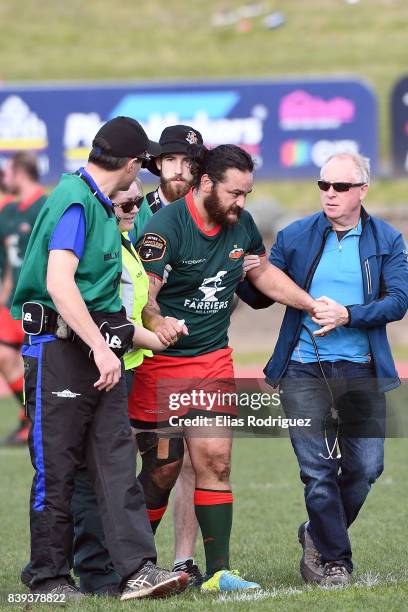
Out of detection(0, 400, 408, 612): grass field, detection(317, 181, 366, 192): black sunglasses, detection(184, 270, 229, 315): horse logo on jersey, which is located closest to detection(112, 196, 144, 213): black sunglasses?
detection(184, 270, 229, 315): horse logo on jersey

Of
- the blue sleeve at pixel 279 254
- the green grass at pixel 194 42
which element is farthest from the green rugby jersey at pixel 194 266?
the green grass at pixel 194 42

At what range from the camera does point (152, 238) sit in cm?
639

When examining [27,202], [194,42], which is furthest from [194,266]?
[194,42]

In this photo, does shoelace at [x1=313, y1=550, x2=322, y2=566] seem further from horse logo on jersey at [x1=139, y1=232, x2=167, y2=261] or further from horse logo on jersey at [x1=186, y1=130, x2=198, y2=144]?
horse logo on jersey at [x1=186, y1=130, x2=198, y2=144]

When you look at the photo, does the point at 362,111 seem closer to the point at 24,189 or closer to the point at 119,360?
the point at 24,189

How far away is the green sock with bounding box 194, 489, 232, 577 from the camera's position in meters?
6.50

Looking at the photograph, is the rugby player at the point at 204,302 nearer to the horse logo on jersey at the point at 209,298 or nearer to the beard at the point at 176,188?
the horse logo on jersey at the point at 209,298

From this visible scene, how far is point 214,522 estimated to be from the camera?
21.3 feet

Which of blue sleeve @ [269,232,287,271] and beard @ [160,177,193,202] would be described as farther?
beard @ [160,177,193,202]

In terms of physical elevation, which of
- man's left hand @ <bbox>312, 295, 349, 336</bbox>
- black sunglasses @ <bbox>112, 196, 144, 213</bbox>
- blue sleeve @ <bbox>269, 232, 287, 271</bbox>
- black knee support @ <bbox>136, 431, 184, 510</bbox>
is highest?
black sunglasses @ <bbox>112, 196, 144, 213</bbox>

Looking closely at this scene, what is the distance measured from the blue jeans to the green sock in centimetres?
41

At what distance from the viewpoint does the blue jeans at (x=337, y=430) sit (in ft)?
21.3

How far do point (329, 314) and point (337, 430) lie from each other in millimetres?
625

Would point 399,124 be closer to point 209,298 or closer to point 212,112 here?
point 212,112
